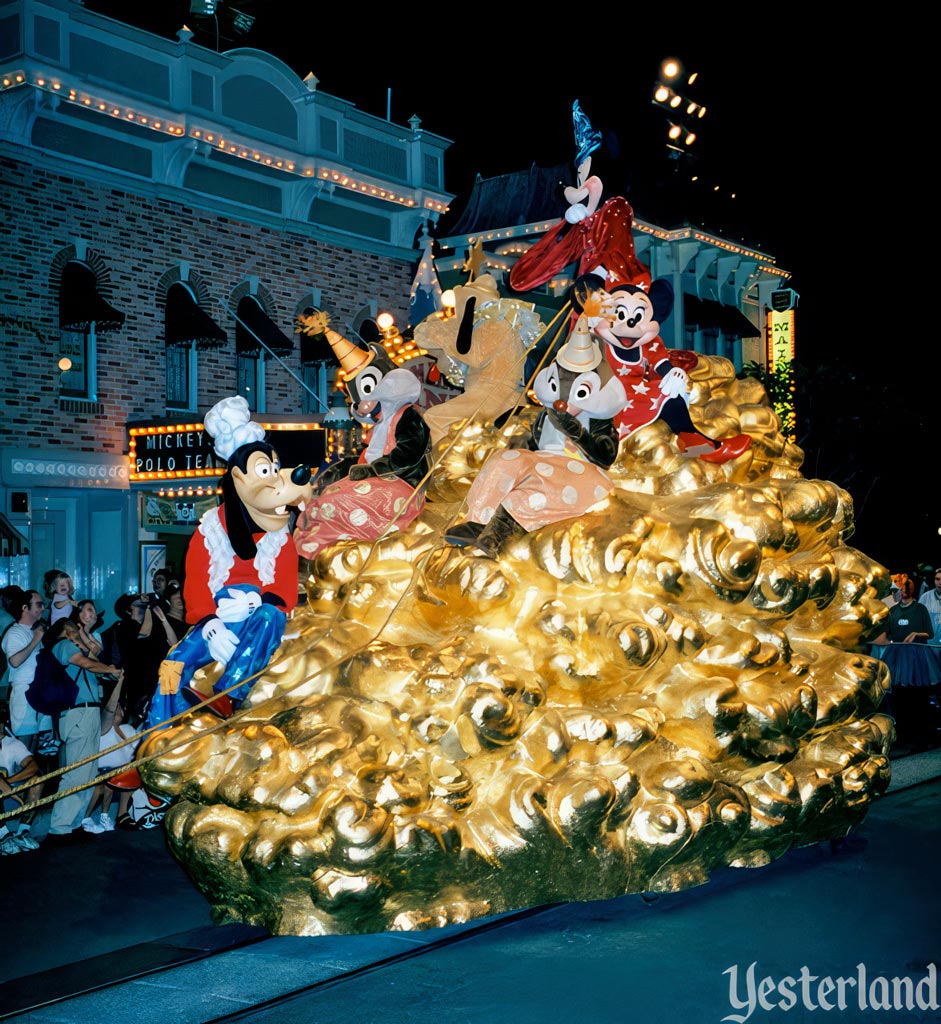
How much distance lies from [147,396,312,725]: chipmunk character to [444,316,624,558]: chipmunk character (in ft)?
2.61

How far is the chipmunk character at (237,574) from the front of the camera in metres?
5.05

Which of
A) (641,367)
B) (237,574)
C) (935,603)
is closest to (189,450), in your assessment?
(641,367)

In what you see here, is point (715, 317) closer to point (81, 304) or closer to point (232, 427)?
point (81, 304)

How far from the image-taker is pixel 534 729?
5.03 metres

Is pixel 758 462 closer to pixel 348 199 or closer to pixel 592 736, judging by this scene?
pixel 592 736

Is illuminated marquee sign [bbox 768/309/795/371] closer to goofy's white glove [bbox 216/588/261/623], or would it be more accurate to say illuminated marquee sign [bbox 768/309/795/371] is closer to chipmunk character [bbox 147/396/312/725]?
chipmunk character [bbox 147/396/312/725]

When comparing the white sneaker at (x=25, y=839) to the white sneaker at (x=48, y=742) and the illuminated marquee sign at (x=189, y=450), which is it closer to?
the white sneaker at (x=48, y=742)

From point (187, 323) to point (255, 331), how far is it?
1.11 metres

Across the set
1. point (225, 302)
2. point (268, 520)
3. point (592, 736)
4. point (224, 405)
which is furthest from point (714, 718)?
point (225, 302)

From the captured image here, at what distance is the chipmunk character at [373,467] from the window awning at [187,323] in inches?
294

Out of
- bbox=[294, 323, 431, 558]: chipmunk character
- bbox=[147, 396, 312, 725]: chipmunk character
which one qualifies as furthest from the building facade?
bbox=[147, 396, 312, 725]: chipmunk character

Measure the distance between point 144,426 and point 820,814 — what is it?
9.33m

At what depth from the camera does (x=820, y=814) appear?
577cm

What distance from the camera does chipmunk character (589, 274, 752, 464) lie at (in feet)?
20.0
